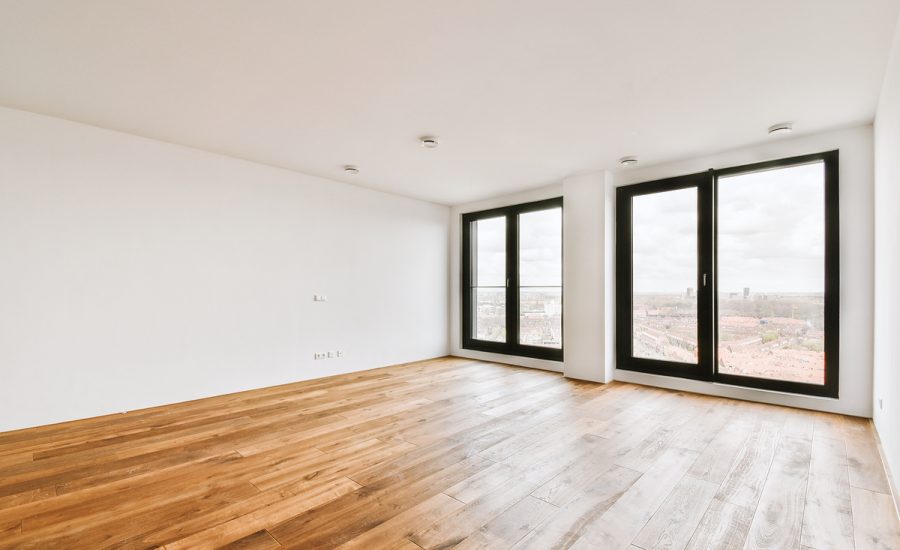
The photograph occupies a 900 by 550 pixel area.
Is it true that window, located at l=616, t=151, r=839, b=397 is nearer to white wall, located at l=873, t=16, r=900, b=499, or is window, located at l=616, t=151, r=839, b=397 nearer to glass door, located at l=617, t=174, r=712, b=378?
glass door, located at l=617, t=174, r=712, b=378

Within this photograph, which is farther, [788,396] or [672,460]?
[788,396]

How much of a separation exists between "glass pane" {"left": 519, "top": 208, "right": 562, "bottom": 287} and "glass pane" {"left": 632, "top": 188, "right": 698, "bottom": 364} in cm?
109

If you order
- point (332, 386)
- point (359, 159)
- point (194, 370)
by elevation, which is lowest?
point (332, 386)

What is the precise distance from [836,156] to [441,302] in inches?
206

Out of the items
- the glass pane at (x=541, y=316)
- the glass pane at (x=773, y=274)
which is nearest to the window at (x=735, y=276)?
the glass pane at (x=773, y=274)

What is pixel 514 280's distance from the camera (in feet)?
21.0

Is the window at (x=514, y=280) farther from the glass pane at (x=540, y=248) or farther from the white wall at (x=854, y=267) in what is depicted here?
the white wall at (x=854, y=267)

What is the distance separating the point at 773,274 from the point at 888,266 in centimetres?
141

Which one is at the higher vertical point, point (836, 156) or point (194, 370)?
point (836, 156)

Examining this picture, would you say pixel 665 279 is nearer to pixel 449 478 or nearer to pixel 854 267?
pixel 854 267

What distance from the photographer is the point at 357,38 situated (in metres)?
2.41

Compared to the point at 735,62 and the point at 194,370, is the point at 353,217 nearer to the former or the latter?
the point at 194,370

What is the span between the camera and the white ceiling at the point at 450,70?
2.19m

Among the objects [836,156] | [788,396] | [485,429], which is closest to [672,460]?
[485,429]
